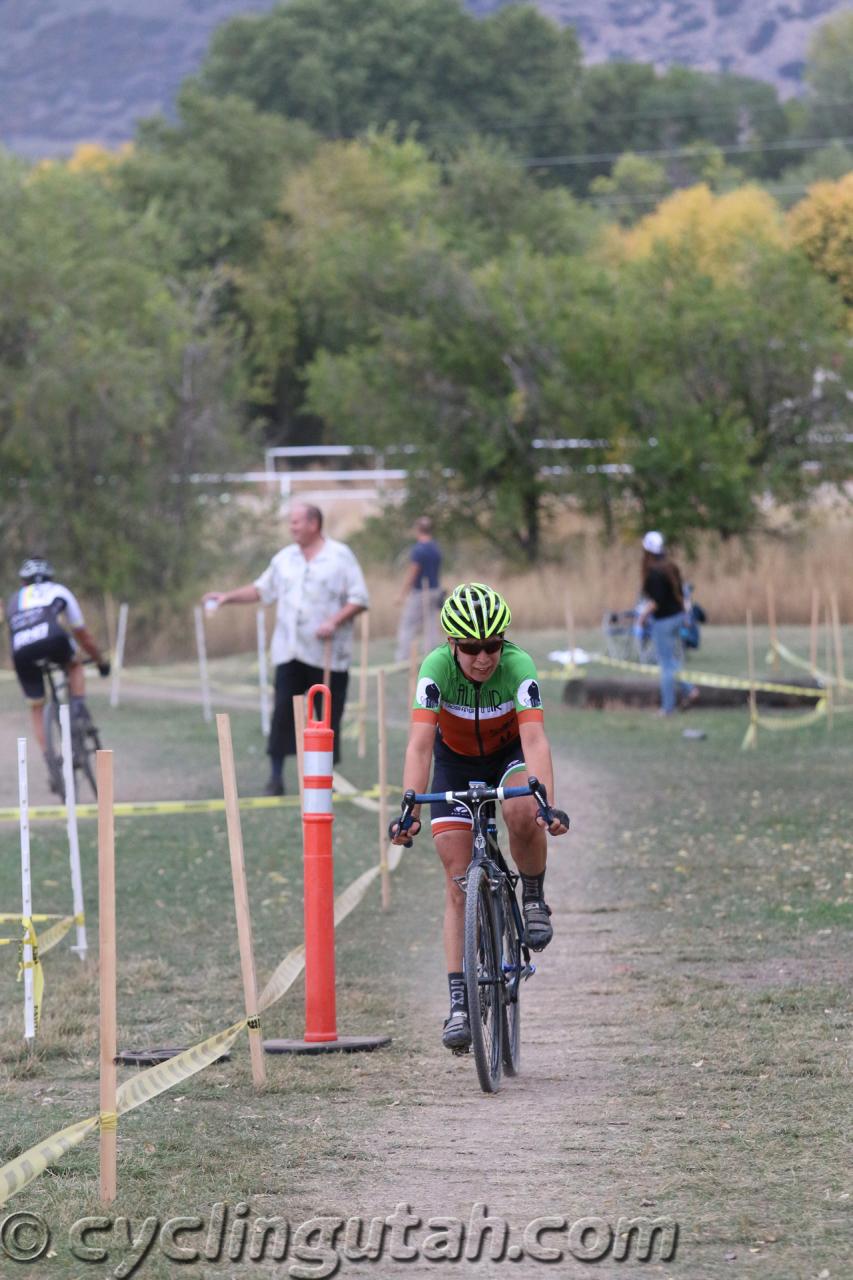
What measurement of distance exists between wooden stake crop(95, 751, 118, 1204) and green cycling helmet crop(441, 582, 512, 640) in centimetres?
156

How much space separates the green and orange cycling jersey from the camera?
7.01 m

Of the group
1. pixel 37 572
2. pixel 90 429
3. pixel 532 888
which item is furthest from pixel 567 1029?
pixel 90 429

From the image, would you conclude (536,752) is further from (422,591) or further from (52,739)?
(422,591)

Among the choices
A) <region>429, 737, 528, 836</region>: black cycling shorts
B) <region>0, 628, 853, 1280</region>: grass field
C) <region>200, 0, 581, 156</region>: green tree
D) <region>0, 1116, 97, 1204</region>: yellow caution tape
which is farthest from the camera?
<region>200, 0, 581, 156</region>: green tree

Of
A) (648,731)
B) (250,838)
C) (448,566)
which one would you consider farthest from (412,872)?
(448,566)

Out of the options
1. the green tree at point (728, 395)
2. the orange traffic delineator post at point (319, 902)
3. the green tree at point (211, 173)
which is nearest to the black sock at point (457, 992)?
the orange traffic delineator post at point (319, 902)

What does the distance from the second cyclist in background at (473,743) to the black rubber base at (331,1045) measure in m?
0.66

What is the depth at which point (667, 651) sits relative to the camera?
65.5 feet

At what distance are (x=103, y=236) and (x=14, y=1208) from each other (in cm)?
4178

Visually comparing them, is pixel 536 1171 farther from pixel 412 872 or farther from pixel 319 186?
pixel 319 186

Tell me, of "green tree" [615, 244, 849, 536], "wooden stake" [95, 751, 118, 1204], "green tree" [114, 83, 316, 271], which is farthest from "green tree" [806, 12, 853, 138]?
"wooden stake" [95, 751, 118, 1204]

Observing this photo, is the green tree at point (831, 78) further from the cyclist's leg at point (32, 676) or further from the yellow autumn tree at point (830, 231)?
the cyclist's leg at point (32, 676)

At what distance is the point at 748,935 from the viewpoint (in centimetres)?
961

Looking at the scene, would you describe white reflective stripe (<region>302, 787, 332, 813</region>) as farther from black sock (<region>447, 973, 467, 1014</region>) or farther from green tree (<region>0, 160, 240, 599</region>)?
green tree (<region>0, 160, 240, 599</region>)
